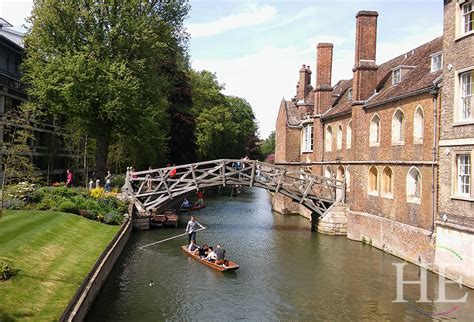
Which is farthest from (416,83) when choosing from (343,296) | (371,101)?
(343,296)

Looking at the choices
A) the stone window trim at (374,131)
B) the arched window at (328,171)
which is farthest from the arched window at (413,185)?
the arched window at (328,171)

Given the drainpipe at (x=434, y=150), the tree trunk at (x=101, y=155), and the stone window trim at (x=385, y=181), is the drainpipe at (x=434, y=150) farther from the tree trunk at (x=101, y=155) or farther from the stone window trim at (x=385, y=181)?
the tree trunk at (x=101, y=155)

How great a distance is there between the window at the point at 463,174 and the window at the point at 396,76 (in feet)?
28.1

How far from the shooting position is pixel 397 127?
76.1ft

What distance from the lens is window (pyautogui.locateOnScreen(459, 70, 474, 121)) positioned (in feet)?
55.4

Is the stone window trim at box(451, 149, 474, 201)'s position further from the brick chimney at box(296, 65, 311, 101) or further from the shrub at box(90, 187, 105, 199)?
the brick chimney at box(296, 65, 311, 101)

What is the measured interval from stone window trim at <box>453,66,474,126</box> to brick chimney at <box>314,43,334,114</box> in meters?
16.0

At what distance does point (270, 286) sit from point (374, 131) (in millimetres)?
11844

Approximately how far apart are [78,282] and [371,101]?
18091mm

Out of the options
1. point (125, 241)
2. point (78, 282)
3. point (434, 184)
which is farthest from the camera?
point (125, 241)

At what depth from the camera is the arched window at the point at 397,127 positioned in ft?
75.2

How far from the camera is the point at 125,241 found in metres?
23.5

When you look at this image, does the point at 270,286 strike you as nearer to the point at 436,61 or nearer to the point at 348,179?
the point at 436,61

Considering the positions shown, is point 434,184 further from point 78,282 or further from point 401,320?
point 78,282
